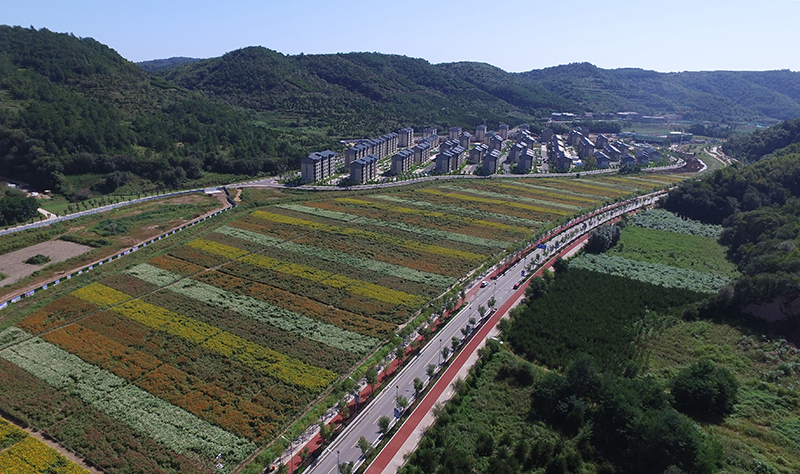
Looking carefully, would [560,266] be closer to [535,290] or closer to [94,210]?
[535,290]

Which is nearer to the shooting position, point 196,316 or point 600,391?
point 600,391

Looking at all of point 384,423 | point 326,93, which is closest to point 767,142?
point 326,93

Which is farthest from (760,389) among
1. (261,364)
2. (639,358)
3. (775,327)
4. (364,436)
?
(261,364)

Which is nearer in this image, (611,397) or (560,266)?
(611,397)

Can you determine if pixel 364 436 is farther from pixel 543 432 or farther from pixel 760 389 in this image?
pixel 760 389

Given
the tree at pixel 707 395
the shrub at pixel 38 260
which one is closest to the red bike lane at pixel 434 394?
the tree at pixel 707 395

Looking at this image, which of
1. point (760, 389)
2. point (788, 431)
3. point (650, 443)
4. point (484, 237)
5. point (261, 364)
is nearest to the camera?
point (650, 443)

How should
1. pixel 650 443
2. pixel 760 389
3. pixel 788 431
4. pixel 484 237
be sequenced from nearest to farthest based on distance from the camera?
pixel 650 443, pixel 788 431, pixel 760 389, pixel 484 237

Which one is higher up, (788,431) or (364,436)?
(788,431)
